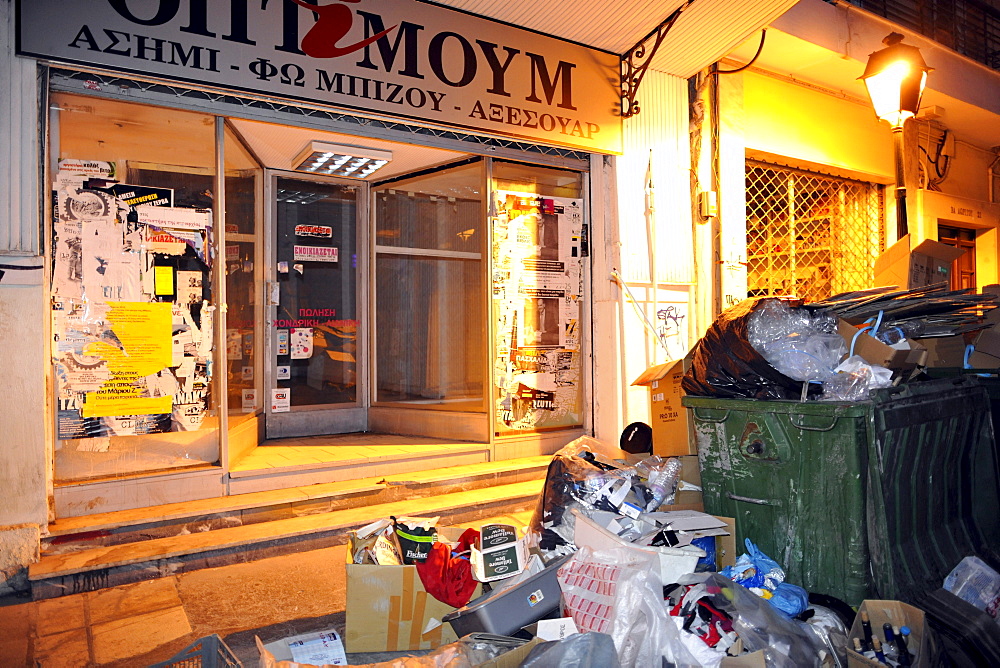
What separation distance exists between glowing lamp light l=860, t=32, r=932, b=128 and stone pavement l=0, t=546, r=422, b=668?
5.89 metres

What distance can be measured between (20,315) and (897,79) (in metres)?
6.82

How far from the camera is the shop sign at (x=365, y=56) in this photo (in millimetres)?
4035

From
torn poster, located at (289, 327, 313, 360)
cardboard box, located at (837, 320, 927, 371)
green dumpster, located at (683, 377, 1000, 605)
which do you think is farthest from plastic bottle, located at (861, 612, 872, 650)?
torn poster, located at (289, 327, 313, 360)

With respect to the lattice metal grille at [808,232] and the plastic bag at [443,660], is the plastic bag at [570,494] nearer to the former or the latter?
the plastic bag at [443,660]

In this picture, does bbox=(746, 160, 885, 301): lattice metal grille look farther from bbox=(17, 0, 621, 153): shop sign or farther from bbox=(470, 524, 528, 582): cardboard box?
bbox=(470, 524, 528, 582): cardboard box

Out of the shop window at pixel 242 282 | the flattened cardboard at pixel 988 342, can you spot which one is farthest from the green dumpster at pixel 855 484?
the shop window at pixel 242 282

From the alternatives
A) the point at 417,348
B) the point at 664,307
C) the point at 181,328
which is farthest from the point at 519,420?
the point at 181,328

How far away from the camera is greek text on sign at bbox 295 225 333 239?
6613mm

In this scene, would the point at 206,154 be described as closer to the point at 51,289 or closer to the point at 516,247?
the point at 51,289

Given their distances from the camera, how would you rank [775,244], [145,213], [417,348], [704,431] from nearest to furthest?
1. [704,431]
2. [145,213]
3. [417,348]
4. [775,244]

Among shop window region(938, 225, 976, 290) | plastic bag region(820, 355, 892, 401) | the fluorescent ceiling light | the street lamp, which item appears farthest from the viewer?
shop window region(938, 225, 976, 290)

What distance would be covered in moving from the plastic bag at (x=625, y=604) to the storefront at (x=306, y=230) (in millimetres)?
2897

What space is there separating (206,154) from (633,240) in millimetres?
3758

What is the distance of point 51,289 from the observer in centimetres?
409
